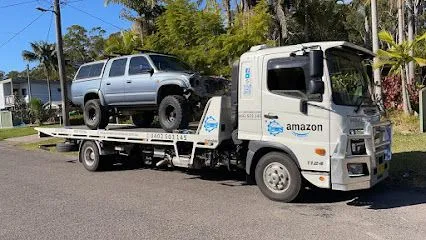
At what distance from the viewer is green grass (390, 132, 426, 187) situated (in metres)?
9.07

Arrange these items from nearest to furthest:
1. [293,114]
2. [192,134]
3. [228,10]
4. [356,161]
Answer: [356,161] < [293,114] < [192,134] < [228,10]

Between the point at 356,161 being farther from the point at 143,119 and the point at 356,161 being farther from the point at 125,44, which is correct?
the point at 125,44

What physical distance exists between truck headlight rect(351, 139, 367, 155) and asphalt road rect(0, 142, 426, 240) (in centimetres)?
89

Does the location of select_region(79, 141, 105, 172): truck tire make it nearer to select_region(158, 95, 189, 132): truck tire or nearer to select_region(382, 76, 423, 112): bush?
select_region(158, 95, 189, 132): truck tire

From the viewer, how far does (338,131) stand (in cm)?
699

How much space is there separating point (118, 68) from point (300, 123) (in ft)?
18.7

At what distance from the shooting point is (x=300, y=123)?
7.38m

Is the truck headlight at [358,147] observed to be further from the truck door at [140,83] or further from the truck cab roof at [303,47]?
the truck door at [140,83]

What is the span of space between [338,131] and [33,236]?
4477 millimetres

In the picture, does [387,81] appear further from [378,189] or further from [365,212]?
[365,212]

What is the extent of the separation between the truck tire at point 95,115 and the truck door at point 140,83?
1.07m

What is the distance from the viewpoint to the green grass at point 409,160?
9.07 m

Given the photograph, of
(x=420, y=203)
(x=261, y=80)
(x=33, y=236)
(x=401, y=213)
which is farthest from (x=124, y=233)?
(x=420, y=203)

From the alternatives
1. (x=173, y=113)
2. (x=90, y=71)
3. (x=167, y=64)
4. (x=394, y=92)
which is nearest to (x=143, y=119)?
(x=90, y=71)
